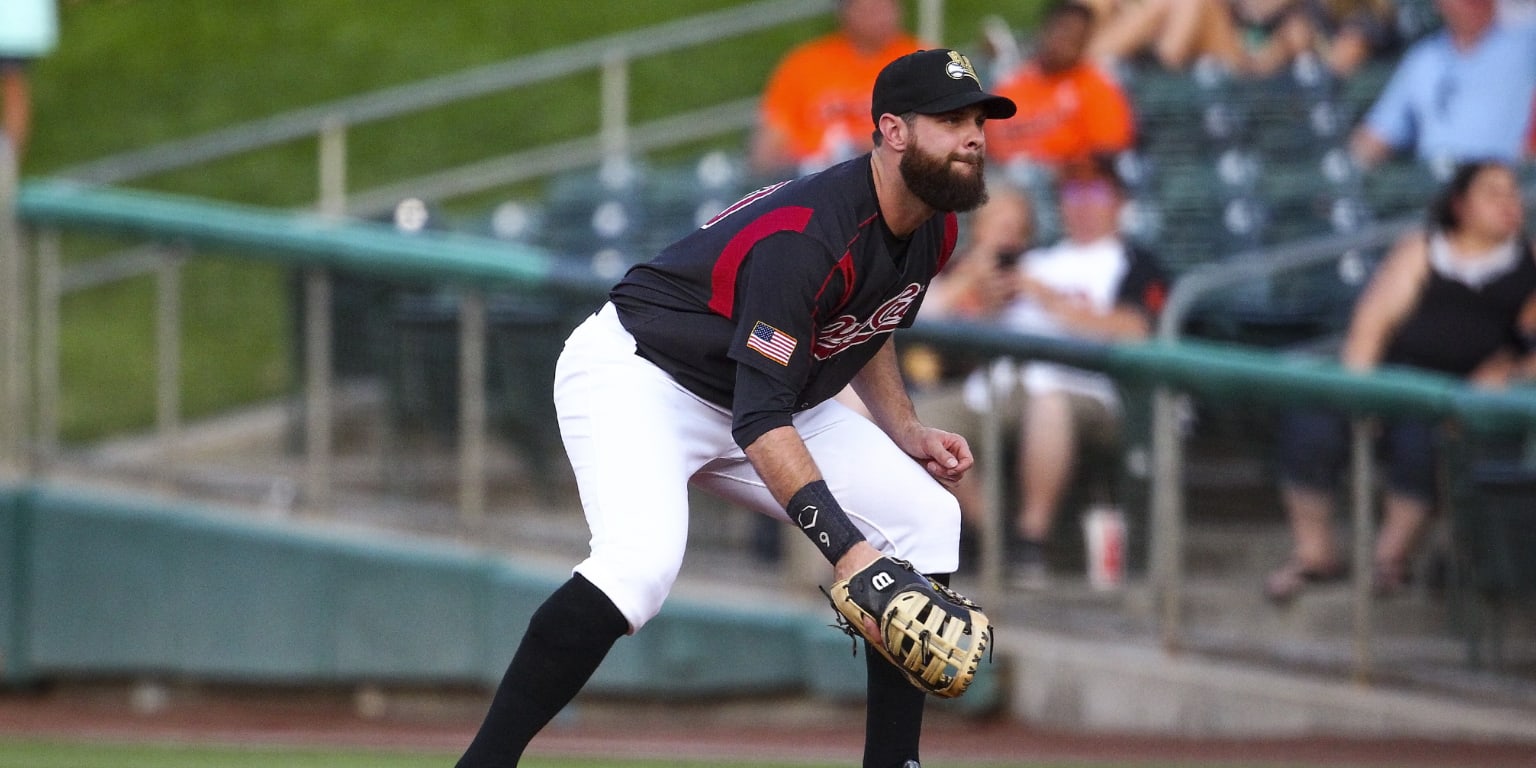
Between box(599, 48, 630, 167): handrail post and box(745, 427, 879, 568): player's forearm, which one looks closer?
box(745, 427, 879, 568): player's forearm

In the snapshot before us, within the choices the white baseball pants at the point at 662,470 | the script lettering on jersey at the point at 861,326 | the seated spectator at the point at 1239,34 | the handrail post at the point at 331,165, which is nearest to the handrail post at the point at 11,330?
the handrail post at the point at 331,165

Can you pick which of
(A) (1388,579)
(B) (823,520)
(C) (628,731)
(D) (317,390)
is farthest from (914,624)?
(D) (317,390)

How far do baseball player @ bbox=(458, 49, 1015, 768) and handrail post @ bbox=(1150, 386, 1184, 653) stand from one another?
2568mm

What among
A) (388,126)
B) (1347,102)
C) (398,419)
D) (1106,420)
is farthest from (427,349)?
(388,126)

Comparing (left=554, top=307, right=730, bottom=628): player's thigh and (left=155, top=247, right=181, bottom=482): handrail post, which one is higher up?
(left=155, top=247, right=181, bottom=482): handrail post

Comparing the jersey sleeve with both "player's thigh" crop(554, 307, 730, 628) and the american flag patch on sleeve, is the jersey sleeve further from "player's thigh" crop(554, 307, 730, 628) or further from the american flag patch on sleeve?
"player's thigh" crop(554, 307, 730, 628)

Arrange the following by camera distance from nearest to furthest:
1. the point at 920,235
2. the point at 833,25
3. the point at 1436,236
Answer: the point at 920,235 < the point at 1436,236 < the point at 833,25

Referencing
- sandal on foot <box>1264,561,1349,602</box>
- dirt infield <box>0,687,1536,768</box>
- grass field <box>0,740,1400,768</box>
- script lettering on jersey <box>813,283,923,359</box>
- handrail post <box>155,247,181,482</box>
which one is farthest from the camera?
handrail post <box>155,247,181,482</box>

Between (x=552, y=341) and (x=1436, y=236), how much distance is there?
3119 millimetres

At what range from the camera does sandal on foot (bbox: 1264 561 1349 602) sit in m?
6.56

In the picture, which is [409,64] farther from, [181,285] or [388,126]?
[181,285]

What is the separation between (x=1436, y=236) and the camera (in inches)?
283

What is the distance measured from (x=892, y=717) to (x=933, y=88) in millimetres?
1303

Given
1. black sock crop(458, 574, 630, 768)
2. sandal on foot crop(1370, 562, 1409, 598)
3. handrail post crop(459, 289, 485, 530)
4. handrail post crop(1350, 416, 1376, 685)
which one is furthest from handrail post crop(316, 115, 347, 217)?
black sock crop(458, 574, 630, 768)
